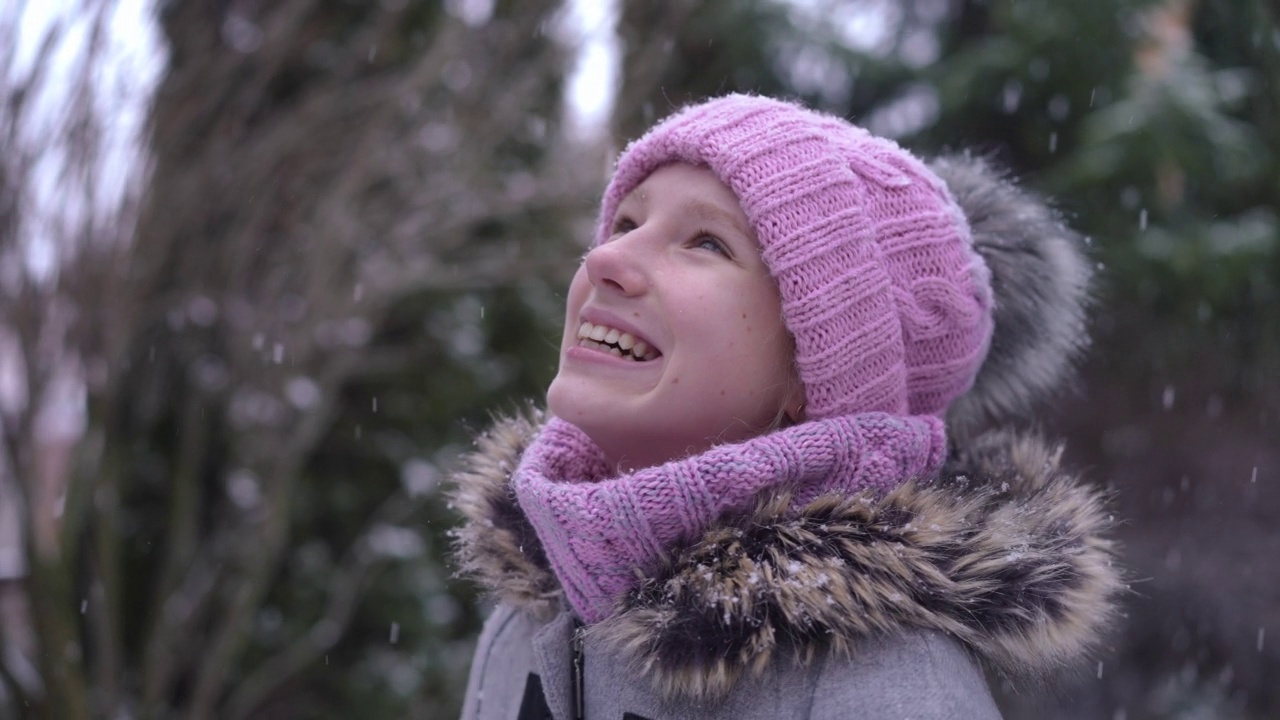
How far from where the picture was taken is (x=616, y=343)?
1.59 m

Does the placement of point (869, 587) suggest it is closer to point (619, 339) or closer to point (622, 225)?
point (619, 339)

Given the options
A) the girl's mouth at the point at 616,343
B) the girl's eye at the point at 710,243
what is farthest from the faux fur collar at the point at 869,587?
the girl's eye at the point at 710,243

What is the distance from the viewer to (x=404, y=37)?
A: 479cm

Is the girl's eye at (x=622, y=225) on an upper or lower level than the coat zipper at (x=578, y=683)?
upper

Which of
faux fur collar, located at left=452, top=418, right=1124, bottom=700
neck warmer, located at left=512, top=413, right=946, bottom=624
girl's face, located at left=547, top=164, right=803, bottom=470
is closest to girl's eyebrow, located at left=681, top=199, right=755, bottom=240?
girl's face, located at left=547, top=164, right=803, bottom=470

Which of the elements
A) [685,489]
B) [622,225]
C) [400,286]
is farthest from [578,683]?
[400,286]

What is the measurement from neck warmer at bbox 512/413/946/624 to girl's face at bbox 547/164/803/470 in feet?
0.37

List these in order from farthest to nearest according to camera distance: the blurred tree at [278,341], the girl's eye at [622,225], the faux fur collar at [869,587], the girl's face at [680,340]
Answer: the blurred tree at [278,341], the girl's eye at [622,225], the girl's face at [680,340], the faux fur collar at [869,587]

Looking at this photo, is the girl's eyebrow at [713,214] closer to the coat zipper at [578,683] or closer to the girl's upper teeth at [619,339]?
the girl's upper teeth at [619,339]

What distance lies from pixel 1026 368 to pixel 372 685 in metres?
3.66

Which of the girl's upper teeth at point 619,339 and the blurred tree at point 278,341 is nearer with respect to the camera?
the girl's upper teeth at point 619,339

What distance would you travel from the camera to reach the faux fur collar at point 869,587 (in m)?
1.29

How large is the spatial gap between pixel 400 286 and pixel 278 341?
552 mm

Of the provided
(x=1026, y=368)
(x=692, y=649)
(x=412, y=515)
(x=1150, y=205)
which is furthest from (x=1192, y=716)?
(x=692, y=649)
